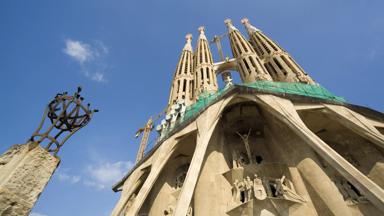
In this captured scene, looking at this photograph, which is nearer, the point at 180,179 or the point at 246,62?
the point at 180,179

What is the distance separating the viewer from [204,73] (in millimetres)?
22922

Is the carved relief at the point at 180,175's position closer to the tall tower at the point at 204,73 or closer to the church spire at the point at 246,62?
the tall tower at the point at 204,73

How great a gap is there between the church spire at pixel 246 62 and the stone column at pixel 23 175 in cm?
1688

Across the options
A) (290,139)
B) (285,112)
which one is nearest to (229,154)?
(290,139)

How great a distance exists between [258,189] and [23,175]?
9.42 m

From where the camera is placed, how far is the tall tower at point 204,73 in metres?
20.3

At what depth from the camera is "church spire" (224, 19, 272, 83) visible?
744 inches

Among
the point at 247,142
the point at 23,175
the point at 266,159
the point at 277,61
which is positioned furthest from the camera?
the point at 277,61

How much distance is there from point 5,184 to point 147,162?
10.6 meters

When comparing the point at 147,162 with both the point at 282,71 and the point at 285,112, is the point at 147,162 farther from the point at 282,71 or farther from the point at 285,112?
the point at 282,71

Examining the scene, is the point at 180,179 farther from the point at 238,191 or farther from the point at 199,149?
the point at 199,149

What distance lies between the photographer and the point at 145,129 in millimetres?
26484

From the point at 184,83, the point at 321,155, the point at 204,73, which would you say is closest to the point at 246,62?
the point at 204,73

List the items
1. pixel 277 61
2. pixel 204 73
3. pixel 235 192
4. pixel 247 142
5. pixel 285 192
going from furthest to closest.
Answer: pixel 204 73
pixel 277 61
pixel 247 142
pixel 235 192
pixel 285 192
